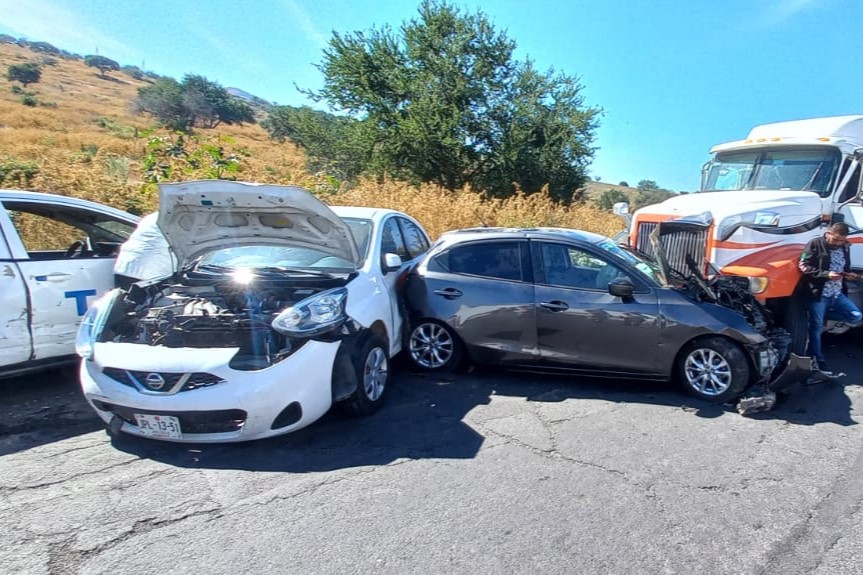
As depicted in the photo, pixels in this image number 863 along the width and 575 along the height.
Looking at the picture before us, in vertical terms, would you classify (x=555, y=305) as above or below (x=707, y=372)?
above

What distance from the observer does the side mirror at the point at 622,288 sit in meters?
5.21

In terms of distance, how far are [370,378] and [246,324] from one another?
1.09 metres

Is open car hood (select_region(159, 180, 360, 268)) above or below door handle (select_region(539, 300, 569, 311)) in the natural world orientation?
above

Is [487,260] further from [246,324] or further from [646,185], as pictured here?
[646,185]

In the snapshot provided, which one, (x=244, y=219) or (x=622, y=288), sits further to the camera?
(x=622, y=288)

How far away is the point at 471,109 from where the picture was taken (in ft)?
64.6

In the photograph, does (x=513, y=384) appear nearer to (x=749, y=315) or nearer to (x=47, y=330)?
(x=749, y=315)

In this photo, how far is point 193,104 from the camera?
151ft

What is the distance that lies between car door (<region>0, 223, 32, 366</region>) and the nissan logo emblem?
1.80 m

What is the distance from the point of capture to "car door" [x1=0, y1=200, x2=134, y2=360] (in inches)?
189

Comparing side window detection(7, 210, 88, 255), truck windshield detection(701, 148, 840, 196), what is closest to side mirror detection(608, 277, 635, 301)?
truck windshield detection(701, 148, 840, 196)

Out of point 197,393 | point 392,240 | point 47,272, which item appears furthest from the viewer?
point 392,240

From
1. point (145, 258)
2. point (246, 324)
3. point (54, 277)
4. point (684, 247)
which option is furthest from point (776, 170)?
point (54, 277)

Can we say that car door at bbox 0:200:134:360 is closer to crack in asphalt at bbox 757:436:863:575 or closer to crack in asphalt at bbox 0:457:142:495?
crack in asphalt at bbox 0:457:142:495
